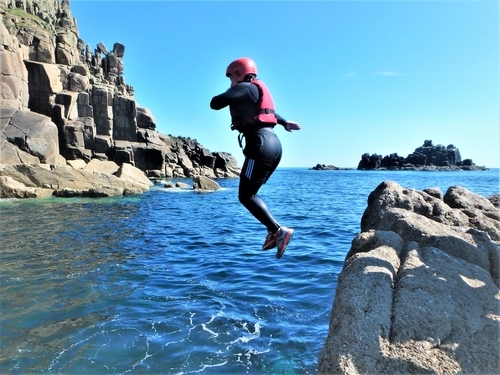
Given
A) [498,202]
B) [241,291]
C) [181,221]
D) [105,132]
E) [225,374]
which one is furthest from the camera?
[105,132]

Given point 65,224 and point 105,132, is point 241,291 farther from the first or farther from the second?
point 105,132

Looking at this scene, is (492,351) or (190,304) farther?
(190,304)

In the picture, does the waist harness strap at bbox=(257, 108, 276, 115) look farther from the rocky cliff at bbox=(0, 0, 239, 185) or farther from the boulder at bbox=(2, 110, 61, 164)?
the boulder at bbox=(2, 110, 61, 164)

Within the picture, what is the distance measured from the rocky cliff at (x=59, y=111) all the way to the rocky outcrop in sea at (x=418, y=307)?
2728 centimetres

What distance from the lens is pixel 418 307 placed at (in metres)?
3.71

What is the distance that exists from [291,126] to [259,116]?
0.73 meters

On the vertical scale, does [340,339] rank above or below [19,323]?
above

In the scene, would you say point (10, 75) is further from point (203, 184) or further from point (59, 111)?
point (203, 184)

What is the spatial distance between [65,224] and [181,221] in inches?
203

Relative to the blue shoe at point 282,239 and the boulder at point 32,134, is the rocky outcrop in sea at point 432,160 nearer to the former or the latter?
the boulder at point 32,134

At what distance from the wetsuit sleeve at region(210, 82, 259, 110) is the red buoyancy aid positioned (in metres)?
0.07

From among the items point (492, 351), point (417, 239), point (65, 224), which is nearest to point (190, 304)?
point (417, 239)

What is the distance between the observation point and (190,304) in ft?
25.0

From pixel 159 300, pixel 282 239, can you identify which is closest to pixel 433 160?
pixel 159 300
